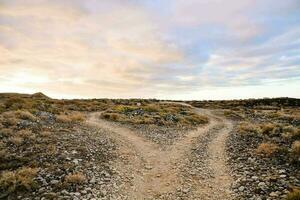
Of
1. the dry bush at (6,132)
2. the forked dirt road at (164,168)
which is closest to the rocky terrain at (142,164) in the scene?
the forked dirt road at (164,168)

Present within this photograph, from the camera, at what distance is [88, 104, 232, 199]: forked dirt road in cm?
1289

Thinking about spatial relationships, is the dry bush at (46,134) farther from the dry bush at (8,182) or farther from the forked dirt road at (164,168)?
the dry bush at (8,182)

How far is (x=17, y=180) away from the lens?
12.6 m

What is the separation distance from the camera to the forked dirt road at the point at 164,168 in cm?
1289

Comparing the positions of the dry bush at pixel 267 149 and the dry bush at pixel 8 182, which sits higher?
the dry bush at pixel 267 149

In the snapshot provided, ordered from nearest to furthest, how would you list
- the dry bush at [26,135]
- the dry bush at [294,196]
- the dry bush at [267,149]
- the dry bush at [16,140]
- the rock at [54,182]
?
the dry bush at [294,196] → the rock at [54,182] → the dry bush at [267,149] → the dry bush at [16,140] → the dry bush at [26,135]

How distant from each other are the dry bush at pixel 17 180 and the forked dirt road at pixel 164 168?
4073 millimetres

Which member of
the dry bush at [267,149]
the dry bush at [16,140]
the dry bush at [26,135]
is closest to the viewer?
the dry bush at [267,149]

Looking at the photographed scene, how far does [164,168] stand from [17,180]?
7.37m

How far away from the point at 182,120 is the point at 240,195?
21.8m

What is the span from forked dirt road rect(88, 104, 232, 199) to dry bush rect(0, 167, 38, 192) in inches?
160

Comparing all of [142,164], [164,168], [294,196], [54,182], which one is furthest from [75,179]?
[294,196]

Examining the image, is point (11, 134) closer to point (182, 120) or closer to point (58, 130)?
point (58, 130)

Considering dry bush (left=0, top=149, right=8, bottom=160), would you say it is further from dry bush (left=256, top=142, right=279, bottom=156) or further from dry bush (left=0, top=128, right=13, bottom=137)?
dry bush (left=256, top=142, right=279, bottom=156)
